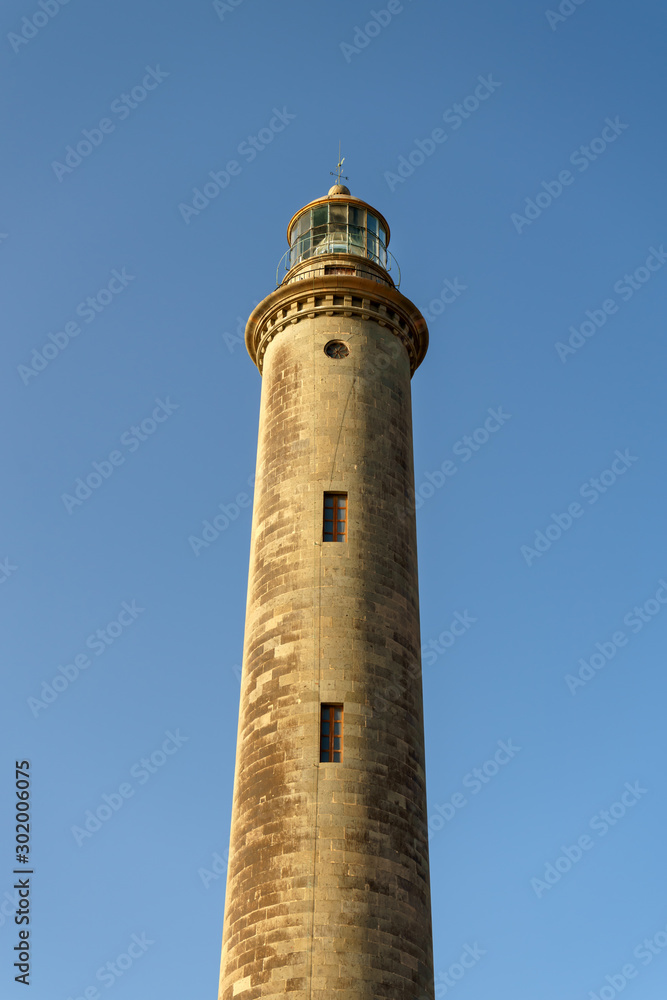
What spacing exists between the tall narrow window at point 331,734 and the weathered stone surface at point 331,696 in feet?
0.62

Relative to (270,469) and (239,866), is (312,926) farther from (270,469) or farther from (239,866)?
(270,469)

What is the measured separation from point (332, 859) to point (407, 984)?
2.91m

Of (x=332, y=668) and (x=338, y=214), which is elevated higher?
(x=338, y=214)

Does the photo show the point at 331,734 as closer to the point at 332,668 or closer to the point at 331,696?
the point at 331,696

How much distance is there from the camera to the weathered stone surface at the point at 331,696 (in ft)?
78.9

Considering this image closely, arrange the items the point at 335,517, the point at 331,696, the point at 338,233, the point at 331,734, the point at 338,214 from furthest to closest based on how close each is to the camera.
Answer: the point at 338,214
the point at 338,233
the point at 335,517
the point at 331,696
the point at 331,734

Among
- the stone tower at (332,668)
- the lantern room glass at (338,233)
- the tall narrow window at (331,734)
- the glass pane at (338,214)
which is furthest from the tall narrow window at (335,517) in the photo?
the glass pane at (338,214)

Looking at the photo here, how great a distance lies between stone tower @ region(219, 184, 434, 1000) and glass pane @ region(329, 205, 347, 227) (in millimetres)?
2036

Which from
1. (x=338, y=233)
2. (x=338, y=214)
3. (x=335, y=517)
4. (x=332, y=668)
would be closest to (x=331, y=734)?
(x=332, y=668)

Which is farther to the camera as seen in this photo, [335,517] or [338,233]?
[338,233]

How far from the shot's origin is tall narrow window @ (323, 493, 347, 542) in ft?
93.7

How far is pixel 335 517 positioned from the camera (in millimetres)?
28844

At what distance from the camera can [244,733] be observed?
27.6m

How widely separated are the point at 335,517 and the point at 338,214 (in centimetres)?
1112
